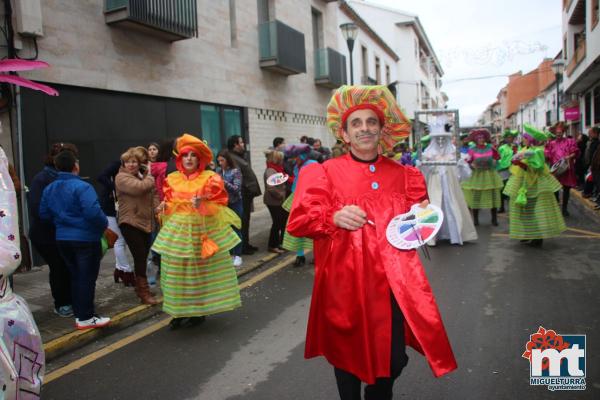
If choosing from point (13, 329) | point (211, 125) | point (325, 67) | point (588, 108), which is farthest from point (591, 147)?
point (13, 329)

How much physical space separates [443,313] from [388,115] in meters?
2.66

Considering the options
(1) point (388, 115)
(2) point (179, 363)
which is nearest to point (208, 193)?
(2) point (179, 363)

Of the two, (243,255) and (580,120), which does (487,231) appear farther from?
(580,120)

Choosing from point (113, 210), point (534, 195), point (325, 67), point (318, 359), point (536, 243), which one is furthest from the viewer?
point (325, 67)

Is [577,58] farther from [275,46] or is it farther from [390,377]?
[390,377]

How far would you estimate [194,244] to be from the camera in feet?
15.4

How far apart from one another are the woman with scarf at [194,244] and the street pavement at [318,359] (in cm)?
29

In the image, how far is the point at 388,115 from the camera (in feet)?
9.35

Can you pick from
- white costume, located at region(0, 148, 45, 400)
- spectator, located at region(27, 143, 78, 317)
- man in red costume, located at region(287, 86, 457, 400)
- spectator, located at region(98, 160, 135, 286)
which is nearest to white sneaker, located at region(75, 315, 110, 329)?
spectator, located at region(27, 143, 78, 317)

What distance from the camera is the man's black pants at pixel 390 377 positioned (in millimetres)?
2434

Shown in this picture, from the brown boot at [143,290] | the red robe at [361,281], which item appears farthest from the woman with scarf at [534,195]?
the red robe at [361,281]

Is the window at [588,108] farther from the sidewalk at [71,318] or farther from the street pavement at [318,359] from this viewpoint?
the sidewalk at [71,318]

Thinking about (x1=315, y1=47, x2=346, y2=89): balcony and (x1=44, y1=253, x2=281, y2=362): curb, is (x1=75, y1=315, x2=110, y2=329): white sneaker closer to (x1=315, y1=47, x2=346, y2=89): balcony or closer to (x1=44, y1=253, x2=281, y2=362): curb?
(x1=44, y1=253, x2=281, y2=362): curb

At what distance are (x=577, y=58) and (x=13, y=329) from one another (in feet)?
75.7
